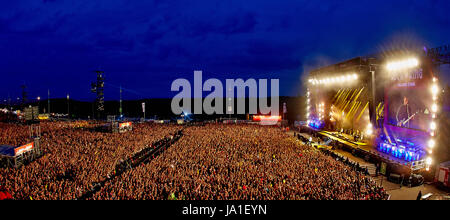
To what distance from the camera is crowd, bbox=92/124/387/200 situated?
325 inches

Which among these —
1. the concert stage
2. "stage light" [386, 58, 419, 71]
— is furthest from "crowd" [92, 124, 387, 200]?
"stage light" [386, 58, 419, 71]

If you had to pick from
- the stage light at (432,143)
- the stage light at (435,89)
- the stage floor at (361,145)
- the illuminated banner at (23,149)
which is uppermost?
the stage light at (435,89)

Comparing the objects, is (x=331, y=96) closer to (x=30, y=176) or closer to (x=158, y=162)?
(x=158, y=162)

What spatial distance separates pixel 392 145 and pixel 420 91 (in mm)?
3822

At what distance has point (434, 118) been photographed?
13.2m

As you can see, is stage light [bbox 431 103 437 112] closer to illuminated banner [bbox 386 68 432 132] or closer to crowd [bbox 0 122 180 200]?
illuminated banner [bbox 386 68 432 132]

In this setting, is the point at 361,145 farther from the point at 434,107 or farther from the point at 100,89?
the point at 100,89

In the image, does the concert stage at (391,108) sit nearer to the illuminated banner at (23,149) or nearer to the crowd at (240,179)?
the crowd at (240,179)

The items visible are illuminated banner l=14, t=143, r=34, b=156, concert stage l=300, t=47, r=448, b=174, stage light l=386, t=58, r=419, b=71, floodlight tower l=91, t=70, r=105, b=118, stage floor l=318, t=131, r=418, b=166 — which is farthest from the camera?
floodlight tower l=91, t=70, r=105, b=118

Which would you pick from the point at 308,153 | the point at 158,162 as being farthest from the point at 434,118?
the point at 158,162

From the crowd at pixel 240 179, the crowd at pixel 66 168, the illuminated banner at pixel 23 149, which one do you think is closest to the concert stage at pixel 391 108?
the crowd at pixel 240 179

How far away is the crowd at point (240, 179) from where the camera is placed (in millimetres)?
8258

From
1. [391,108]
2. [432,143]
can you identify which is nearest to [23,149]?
[432,143]
